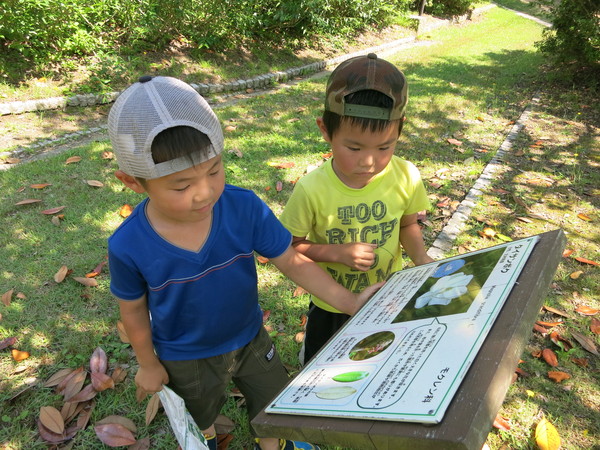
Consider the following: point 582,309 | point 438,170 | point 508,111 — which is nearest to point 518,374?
point 582,309

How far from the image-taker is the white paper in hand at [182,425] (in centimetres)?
125

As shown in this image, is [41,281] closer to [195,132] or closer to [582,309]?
[195,132]

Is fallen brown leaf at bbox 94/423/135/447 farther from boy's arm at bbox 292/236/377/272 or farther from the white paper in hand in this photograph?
boy's arm at bbox 292/236/377/272

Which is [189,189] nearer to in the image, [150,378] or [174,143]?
[174,143]

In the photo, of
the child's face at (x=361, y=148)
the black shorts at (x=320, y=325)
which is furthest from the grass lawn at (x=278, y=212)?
the child's face at (x=361, y=148)

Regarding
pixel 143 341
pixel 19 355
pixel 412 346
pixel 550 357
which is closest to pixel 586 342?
pixel 550 357

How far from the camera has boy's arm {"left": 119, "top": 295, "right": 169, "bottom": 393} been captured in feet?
4.44

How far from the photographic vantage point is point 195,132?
1.09 metres

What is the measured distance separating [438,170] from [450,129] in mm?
1324

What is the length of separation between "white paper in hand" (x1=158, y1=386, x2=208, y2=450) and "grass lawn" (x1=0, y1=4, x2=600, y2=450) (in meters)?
0.73

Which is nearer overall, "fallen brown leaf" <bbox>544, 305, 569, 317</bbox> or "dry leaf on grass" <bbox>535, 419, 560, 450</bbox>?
"dry leaf on grass" <bbox>535, 419, 560, 450</bbox>

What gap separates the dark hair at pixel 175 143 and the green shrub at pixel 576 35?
730cm

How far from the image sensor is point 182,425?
1.27m

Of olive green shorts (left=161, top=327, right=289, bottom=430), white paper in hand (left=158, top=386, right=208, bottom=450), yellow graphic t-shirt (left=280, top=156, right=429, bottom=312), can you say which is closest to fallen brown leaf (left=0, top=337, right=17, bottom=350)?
olive green shorts (left=161, top=327, right=289, bottom=430)
